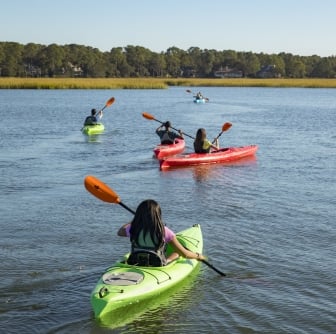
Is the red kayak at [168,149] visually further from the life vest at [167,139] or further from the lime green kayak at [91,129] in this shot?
the lime green kayak at [91,129]

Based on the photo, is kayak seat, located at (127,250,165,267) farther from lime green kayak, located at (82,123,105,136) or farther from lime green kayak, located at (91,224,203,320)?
lime green kayak, located at (82,123,105,136)

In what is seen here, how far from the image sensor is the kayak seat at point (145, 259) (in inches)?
264

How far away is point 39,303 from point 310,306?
3.10 m

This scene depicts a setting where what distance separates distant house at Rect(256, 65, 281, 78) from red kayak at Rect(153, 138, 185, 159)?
115774 mm

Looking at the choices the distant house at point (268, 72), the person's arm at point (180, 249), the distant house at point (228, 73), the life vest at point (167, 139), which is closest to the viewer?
the person's arm at point (180, 249)

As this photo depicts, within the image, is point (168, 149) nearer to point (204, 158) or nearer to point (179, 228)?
point (204, 158)

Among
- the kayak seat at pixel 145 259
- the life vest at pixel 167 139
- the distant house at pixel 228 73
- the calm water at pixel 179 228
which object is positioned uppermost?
the distant house at pixel 228 73

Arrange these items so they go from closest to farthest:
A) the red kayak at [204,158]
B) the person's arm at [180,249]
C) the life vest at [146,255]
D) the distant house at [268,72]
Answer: the life vest at [146,255]
the person's arm at [180,249]
the red kayak at [204,158]
the distant house at [268,72]

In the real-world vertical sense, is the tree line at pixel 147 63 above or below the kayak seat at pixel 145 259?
above

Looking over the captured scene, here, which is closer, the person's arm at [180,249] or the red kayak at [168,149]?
the person's arm at [180,249]

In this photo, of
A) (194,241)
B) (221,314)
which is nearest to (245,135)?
(194,241)

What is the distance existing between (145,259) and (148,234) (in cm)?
42

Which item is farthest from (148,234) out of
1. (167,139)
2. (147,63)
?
(147,63)

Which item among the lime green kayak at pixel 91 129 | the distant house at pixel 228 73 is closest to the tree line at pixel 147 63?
the distant house at pixel 228 73
